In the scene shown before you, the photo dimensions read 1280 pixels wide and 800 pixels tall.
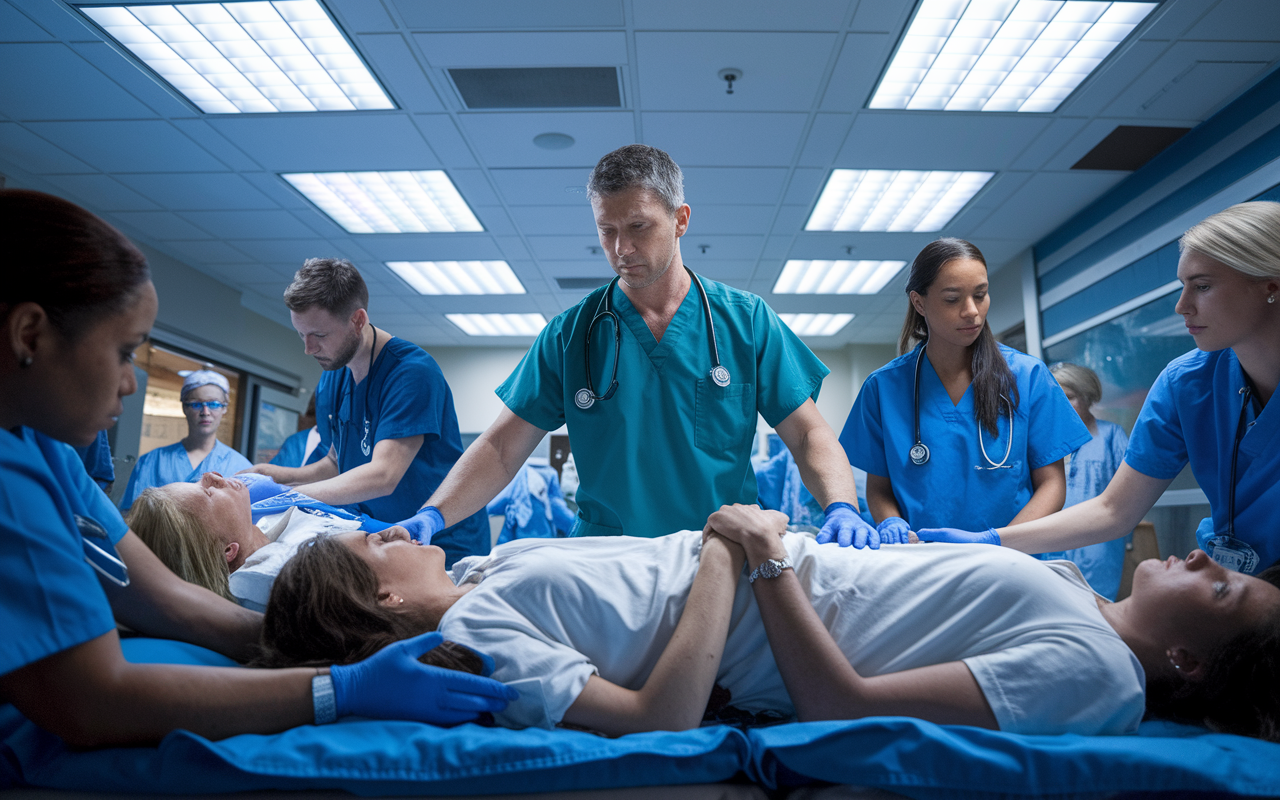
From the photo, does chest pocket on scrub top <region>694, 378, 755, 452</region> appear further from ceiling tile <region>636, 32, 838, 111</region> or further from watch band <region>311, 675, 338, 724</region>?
ceiling tile <region>636, 32, 838, 111</region>

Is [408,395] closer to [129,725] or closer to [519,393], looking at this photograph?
[519,393]

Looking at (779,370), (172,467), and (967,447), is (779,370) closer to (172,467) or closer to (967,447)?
(967,447)

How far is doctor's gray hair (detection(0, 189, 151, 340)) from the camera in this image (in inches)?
31.1

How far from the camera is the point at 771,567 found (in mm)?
1103

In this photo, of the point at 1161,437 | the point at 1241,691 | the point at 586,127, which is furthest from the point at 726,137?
the point at 1241,691

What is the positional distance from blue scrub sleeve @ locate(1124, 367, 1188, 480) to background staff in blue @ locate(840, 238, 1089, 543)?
0.16m

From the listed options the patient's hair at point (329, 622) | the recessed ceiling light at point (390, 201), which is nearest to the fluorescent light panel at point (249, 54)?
the recessed ceiling light at point (390, 201)

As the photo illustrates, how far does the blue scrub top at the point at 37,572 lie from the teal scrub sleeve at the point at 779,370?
1228mm

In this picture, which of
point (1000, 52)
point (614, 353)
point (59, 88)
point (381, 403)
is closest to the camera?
point (614, 353)

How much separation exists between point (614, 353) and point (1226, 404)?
4.01ft

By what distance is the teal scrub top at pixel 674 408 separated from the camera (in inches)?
62.9

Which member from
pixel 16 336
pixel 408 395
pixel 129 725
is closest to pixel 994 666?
pixel 129 725

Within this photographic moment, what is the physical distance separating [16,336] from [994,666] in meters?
1.22

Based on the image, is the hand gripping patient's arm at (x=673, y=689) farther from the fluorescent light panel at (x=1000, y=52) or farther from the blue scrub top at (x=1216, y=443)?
the fluorescent light panel at (x=1000, y=52)
